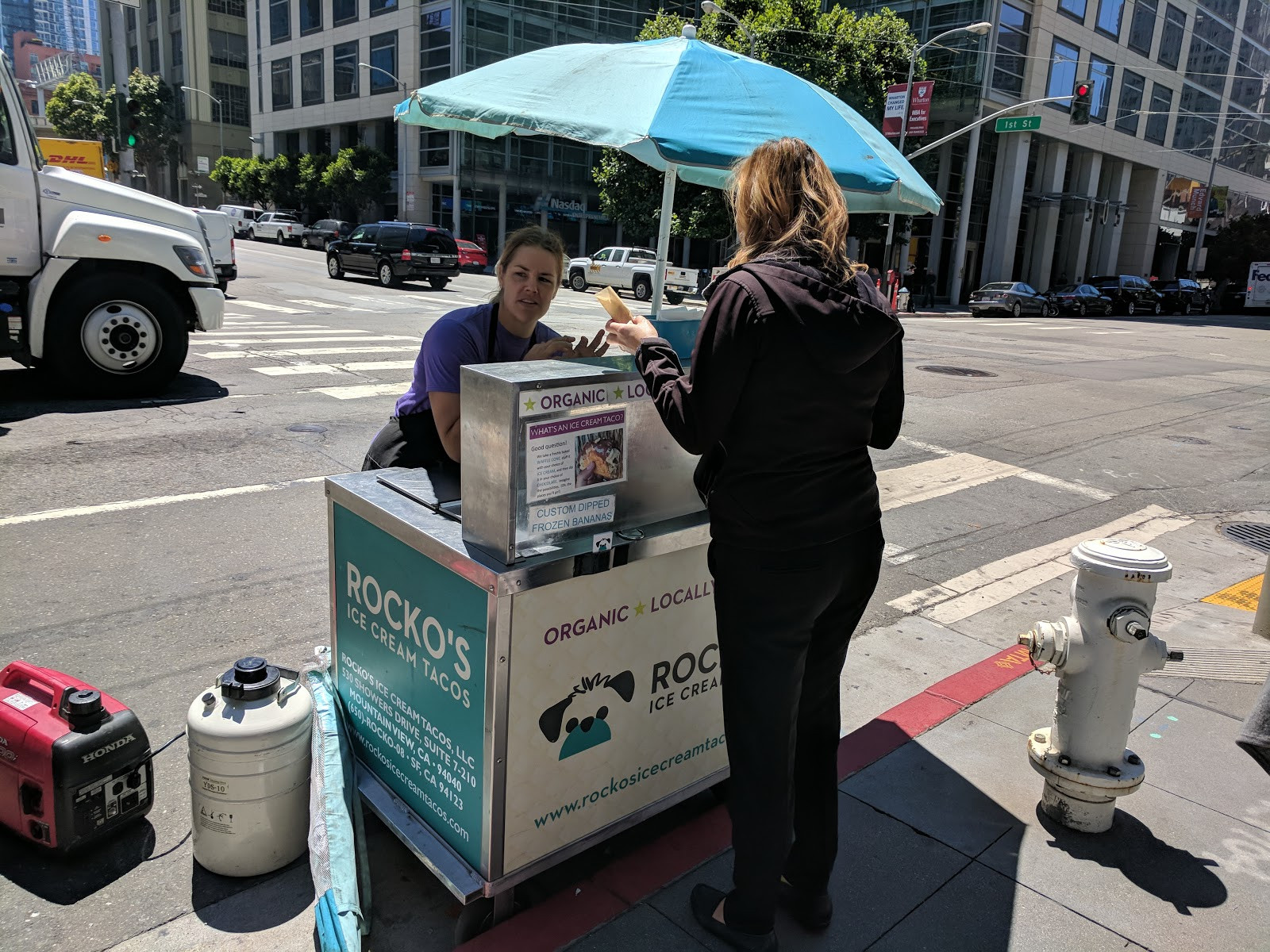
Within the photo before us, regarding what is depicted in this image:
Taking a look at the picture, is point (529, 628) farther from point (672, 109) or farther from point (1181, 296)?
point (1181, 296)

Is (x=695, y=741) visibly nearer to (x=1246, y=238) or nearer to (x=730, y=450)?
(x=730, y=450)

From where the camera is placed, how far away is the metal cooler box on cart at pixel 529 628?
2.19 m

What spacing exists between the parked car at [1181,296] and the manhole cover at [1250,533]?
4276 centimetres

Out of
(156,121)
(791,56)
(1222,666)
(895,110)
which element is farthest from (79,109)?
(1222,666)

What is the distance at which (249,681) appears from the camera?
2564 mm

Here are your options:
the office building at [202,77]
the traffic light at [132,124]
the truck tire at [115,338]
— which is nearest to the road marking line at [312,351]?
the truck tire at [115,338]

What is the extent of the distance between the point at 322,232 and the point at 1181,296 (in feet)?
143

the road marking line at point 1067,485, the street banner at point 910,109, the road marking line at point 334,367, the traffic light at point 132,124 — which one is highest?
the street banner at point 910,109

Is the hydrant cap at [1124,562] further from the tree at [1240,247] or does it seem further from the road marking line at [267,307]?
the tree at [1240,247]

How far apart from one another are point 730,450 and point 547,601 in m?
0.61

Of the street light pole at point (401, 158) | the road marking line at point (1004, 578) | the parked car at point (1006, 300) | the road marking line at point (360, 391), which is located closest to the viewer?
the road marking line at point (1004, 578)

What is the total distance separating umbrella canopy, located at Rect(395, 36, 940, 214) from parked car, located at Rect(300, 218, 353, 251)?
4308 centimetres

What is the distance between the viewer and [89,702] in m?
2.54

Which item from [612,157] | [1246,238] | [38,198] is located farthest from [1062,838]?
[1246,238]
